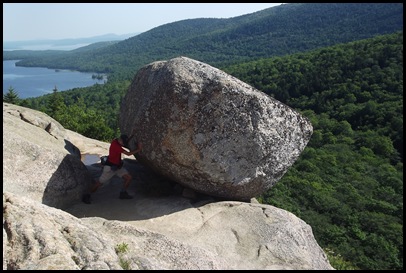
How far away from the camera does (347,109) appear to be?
57.7m

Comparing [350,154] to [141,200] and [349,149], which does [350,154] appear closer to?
→ [349,149]

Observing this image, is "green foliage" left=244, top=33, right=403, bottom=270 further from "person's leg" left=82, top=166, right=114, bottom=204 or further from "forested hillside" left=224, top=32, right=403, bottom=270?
"person's leg" left=82, top=166, right=114, bottom=204

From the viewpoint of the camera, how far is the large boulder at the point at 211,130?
8.98m

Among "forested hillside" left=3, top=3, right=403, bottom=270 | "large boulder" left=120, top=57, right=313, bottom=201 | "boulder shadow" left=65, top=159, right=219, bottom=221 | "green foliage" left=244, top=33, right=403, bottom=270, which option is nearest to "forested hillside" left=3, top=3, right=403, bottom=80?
"forested hillside" left=3, top=3, right=403, bottom=270

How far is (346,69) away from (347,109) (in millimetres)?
12935

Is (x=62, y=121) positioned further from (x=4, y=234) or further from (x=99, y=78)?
(x=99, y=78)

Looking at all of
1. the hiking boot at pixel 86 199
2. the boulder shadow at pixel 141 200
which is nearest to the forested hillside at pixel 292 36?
the boulder shadow at pixel 141 200

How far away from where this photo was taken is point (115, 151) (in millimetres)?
9711

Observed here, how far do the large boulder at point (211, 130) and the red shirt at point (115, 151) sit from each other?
608 millimetres

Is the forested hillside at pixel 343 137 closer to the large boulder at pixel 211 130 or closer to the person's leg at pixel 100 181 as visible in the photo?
the large boulder at pixel 211 130

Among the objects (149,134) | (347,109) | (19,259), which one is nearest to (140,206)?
(149,134)

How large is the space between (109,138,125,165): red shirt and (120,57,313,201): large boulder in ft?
2.00

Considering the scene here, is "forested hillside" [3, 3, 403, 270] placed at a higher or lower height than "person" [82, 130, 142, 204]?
lower

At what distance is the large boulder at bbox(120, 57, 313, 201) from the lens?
29.5ft
